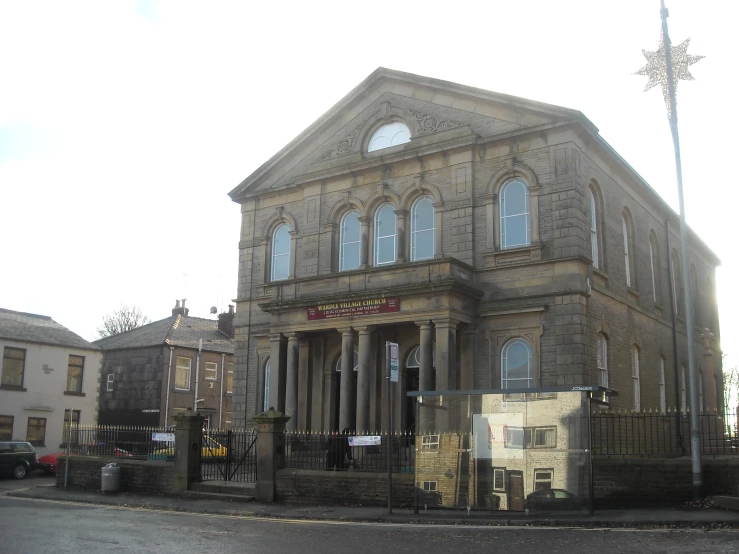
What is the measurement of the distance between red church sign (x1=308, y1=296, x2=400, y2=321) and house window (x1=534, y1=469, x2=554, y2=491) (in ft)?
28.8

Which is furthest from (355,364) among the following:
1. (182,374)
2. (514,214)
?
(182,374)

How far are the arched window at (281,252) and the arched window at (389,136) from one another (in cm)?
451

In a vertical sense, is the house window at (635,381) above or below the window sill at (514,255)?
below

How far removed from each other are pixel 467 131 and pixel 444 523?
1392cm

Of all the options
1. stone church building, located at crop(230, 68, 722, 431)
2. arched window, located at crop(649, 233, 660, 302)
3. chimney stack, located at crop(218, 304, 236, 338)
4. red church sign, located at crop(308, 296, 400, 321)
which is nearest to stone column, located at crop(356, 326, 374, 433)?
stone church building, located at crop(230, 68, 722, 431)

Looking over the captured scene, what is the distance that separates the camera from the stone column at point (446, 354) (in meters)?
21.3

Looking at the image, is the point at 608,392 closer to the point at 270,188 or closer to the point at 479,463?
the point at 479,463

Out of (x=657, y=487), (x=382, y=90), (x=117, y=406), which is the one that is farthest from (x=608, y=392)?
(x=117, y=406)

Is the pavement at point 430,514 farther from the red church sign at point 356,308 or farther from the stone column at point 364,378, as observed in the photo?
the red church sign at point 356,308

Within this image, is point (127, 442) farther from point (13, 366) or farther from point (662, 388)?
point (13, 366)

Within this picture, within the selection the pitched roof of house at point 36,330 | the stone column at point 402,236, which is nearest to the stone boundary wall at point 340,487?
the stone column at point 402,236

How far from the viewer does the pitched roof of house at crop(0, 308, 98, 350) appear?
38.2 meters

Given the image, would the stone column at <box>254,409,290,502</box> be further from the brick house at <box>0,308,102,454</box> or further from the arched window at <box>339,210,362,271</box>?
the brick house at <box>0,308,102,454</box>

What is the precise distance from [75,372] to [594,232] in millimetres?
28047
